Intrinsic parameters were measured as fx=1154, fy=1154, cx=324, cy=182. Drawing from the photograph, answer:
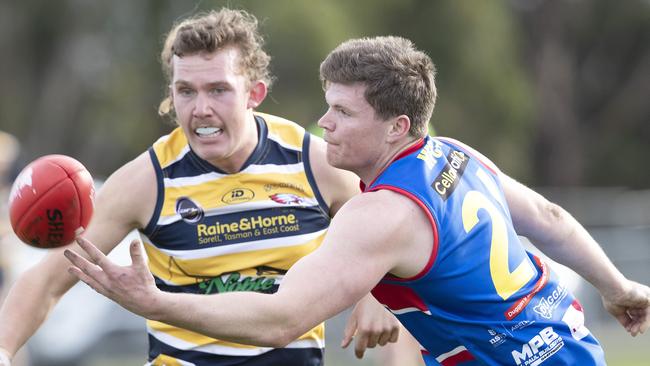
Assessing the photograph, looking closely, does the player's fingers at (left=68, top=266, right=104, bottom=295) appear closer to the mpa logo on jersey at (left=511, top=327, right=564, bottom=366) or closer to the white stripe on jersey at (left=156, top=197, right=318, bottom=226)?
the white stripe on jersey at (left=156, top=197, right=318, bottom=226)

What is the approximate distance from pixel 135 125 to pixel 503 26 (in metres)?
8.79

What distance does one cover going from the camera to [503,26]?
26766 millimetres

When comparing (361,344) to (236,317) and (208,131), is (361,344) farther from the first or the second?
(236,317)

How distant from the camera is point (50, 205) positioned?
15.5 ft

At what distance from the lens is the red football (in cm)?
472

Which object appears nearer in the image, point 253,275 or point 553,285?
point 553,285

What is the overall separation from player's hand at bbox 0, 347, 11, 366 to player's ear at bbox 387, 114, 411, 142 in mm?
1939

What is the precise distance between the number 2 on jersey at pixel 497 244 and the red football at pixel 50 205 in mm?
1600

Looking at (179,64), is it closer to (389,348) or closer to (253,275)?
(253,275)

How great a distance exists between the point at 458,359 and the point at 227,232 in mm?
1299

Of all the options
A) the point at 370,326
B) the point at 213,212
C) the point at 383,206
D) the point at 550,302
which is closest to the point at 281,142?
the point at 213,212

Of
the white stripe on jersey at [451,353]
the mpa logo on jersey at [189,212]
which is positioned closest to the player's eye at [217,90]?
the mpa logo on jersey at [189,212]

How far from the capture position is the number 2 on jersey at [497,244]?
4.44 meters

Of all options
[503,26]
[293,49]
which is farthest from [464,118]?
[293,49]
